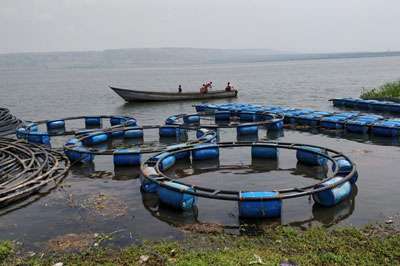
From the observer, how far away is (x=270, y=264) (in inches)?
409

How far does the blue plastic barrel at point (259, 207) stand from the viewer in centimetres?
1416

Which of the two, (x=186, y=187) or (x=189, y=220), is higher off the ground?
(x=186, y=187)

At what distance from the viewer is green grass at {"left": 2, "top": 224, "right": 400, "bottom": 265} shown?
35.7ft

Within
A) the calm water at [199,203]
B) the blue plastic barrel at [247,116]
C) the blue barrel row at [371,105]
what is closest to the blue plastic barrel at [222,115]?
the blue plastic barrel at [247,116]

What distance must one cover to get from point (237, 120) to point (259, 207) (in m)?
24.1

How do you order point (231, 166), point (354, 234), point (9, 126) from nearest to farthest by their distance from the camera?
point (354, 234) → point (231, 166) → point (9, 126)

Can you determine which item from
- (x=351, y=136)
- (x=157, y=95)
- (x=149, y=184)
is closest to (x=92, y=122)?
(x=157, y=95)

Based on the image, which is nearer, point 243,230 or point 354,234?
point 354,234

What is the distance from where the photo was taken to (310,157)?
2155 cm

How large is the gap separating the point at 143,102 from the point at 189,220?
143ft

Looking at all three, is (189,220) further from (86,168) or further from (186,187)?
(86,168)

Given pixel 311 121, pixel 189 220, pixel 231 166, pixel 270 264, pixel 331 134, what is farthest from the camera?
pixel 311 121

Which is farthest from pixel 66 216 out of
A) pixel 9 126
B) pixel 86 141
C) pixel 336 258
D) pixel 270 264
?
pixel 9 126

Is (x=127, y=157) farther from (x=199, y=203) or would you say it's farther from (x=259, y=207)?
(x=259, y=207)
